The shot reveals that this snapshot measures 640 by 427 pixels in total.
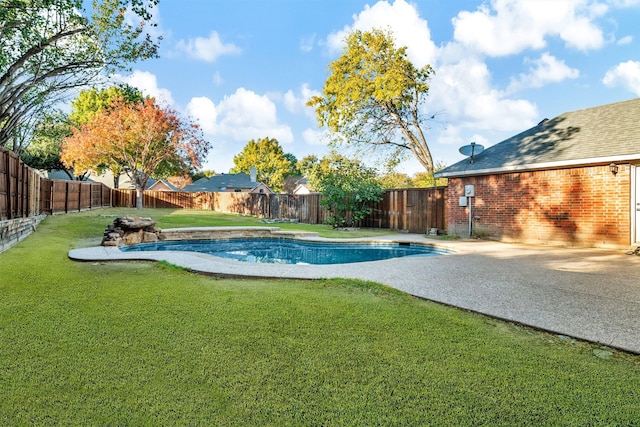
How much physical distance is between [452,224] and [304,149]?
36007mm

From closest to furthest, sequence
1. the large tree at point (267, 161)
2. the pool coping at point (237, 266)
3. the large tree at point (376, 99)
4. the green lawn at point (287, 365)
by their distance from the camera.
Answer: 1. the green lawn at point (287, 365)
2. the pool coping at point (237, 266)
3. the large tree at point (376, 99)
4. the large tree at point (267, 161)

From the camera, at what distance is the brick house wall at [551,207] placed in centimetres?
823

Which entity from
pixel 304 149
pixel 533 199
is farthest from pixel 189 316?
pixel 304 149

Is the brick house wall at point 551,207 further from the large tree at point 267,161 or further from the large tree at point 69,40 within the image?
the large tree at point 267,161

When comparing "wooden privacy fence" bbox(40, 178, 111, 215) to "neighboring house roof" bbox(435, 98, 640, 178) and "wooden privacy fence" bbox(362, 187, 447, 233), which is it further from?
"neighboring house roof" bbox(435, 98, 640, 178)

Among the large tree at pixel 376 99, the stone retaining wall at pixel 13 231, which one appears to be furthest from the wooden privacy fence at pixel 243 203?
the stone retaining wall at pixel 13 231

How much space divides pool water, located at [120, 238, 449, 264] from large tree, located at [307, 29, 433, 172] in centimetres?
998

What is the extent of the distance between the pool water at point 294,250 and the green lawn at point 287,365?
4.92 meters

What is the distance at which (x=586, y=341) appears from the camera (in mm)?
2838

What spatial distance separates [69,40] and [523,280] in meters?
13.7

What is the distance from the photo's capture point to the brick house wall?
8234 mm

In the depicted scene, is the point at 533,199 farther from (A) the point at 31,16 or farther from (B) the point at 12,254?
(A) the point at 31,16

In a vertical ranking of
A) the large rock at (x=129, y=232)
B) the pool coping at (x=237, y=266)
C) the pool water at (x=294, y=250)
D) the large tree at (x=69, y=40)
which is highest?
the large tree at (x=69, y=40)

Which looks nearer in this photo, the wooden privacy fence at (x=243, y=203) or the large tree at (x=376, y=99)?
the large tree at (x=376, y=99)
